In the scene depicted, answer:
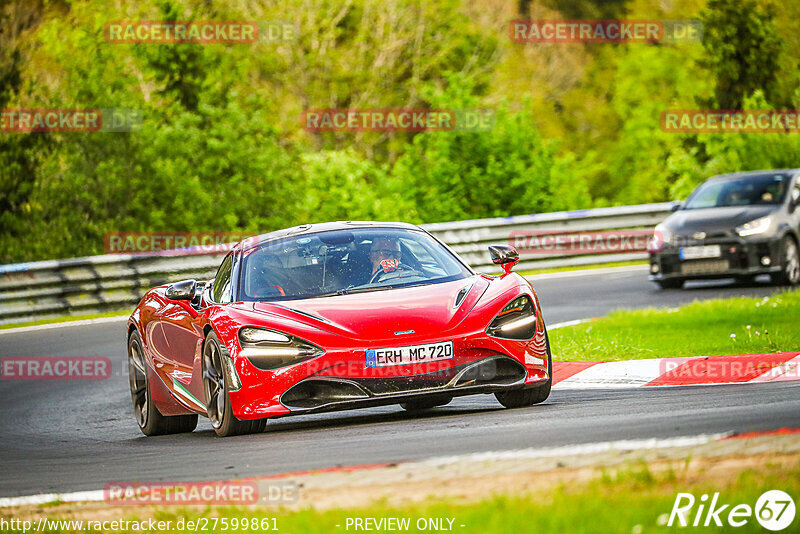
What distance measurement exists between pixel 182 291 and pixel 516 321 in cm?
237

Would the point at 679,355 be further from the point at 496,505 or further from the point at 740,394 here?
the point at 496,505

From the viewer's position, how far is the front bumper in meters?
18.5

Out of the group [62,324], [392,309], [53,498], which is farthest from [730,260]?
[53,498]

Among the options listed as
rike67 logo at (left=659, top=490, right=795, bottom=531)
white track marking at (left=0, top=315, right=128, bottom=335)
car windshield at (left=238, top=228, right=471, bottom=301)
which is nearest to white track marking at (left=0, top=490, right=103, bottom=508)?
car windshield at (left=238, top=228, right=471, bottom=301)

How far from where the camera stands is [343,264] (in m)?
9.63

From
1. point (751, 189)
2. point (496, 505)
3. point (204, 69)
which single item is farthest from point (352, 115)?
point (496, 505)

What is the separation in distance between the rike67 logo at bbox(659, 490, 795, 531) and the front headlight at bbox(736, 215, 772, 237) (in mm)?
14110

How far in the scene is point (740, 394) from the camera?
8.98 meters

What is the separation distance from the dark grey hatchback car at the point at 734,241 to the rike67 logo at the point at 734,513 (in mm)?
14030

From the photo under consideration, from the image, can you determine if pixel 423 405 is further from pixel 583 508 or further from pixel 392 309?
pixel 583 508

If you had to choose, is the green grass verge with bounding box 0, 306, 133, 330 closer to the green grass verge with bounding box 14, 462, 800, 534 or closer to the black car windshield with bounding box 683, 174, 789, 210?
the black car windshield with bounding box 683, 174, 789, 210

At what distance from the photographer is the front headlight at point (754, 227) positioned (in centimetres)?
1859

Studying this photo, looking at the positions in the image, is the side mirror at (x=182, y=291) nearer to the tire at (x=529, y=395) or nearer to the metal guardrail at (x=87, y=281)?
the tire at (x=529, y=395)

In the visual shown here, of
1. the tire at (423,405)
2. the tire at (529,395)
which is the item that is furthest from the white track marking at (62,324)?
the tire at (529,395)
